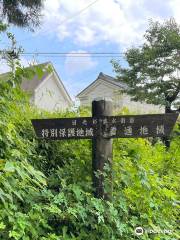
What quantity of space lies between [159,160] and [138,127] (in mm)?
674

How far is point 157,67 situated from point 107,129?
45.0ft

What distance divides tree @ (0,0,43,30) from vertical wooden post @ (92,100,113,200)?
20.3 feet

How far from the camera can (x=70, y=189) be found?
2.69m

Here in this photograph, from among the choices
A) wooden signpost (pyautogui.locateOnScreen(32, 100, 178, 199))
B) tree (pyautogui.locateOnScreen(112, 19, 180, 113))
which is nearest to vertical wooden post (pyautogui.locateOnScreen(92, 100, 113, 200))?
wooden signpost (pyautogui.locateOnScreen(32, 100, 178, 199))

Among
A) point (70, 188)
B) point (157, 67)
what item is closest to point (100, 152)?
point (70, 188)

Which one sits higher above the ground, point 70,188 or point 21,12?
point 21,12

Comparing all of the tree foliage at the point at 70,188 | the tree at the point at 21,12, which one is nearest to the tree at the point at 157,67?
the tree at the point at 21,12

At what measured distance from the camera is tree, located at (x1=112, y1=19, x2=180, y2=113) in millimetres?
15836

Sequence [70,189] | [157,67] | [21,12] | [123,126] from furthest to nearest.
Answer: [157,67] → [21,12] → [123,126] → [70,189]

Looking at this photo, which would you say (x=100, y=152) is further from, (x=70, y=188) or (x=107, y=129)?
(x=70, y=188)

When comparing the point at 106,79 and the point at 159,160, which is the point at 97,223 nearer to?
the point at 159,160

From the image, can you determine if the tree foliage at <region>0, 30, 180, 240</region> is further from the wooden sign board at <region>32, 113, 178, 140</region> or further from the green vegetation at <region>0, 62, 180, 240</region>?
the wooden sign board at <region>32, 113, 178, 140</region>

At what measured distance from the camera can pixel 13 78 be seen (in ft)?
10.1

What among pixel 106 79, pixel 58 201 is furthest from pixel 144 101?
pixel 58 201
